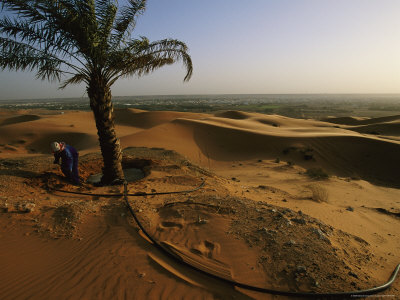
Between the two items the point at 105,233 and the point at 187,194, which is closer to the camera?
the point at 105,233

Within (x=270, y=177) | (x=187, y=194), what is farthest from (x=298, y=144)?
(x=187, y=194)

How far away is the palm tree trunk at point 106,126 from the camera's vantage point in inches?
236

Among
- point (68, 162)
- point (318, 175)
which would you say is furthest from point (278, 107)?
point (68, 162)

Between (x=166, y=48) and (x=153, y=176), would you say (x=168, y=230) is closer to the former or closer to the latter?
(x=153, y=176)

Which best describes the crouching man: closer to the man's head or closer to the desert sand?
the man's head

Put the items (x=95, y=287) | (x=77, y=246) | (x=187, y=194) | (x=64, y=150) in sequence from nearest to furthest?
(x=95, y=287) < (x=77, y=246) < (x=187, y=194) < (x=64, y=150)

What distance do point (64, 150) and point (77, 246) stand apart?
11.6 feet

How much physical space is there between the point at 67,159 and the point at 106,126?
1373mm

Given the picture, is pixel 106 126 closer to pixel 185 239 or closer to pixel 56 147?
pixel 56 147

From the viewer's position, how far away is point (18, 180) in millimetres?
5742

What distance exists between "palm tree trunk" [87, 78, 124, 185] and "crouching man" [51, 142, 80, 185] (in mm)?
797

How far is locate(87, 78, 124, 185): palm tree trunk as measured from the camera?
5.99 meters

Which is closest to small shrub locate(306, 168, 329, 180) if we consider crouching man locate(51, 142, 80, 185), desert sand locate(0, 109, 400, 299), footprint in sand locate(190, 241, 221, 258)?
desert sand locate(0, 109, 400, 299)

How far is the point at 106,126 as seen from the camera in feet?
21.0
